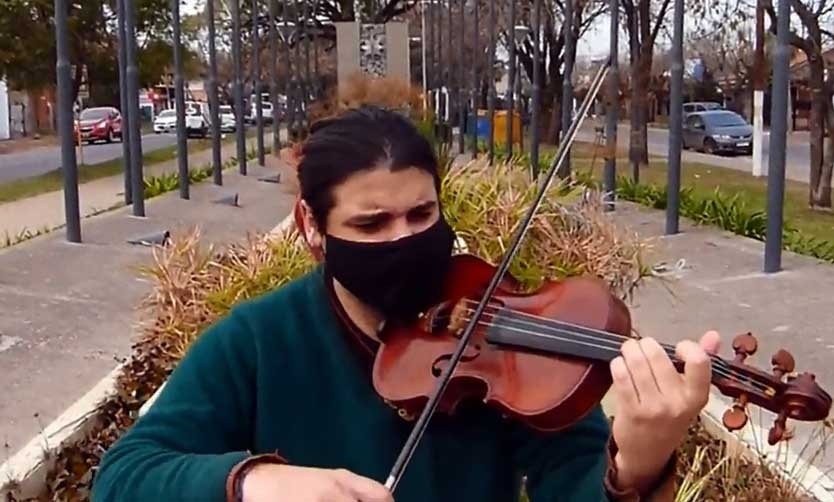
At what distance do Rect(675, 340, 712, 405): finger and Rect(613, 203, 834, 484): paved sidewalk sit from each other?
9.27ft

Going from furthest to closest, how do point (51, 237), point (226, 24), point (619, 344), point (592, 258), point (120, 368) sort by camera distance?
point (226, 24)
point (51, 237)
point (120, 368)
point (592, 258)
point (619, 344)

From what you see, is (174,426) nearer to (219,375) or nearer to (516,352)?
(219,375)

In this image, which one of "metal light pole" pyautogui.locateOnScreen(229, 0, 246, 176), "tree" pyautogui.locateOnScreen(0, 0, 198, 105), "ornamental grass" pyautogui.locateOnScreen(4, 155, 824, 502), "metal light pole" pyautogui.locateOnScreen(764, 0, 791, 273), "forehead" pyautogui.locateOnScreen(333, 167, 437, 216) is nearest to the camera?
"forehead" pyautogui.locateOnScreen(333, 167, 437, 216)

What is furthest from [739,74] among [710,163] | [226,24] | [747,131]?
[226,24]

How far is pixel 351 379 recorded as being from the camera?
186cm

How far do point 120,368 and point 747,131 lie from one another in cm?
3505

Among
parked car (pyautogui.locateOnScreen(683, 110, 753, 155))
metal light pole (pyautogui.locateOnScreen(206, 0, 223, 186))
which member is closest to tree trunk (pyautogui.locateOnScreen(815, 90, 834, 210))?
metal light pole (pyautogui.locateOnScreen(206, 0, 223, 186))

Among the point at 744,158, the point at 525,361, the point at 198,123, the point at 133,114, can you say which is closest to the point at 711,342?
the point at 525,361

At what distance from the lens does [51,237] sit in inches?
417

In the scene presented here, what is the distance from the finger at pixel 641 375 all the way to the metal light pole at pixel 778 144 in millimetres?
7571

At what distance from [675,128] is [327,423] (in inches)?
407

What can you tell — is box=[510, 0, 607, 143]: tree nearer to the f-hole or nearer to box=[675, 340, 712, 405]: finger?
the f-hole

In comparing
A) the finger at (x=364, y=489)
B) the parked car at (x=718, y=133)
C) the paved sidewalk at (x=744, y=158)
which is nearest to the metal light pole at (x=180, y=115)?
the paved sidewalk at (x=744, y=158)

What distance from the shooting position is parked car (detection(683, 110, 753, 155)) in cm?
3731
